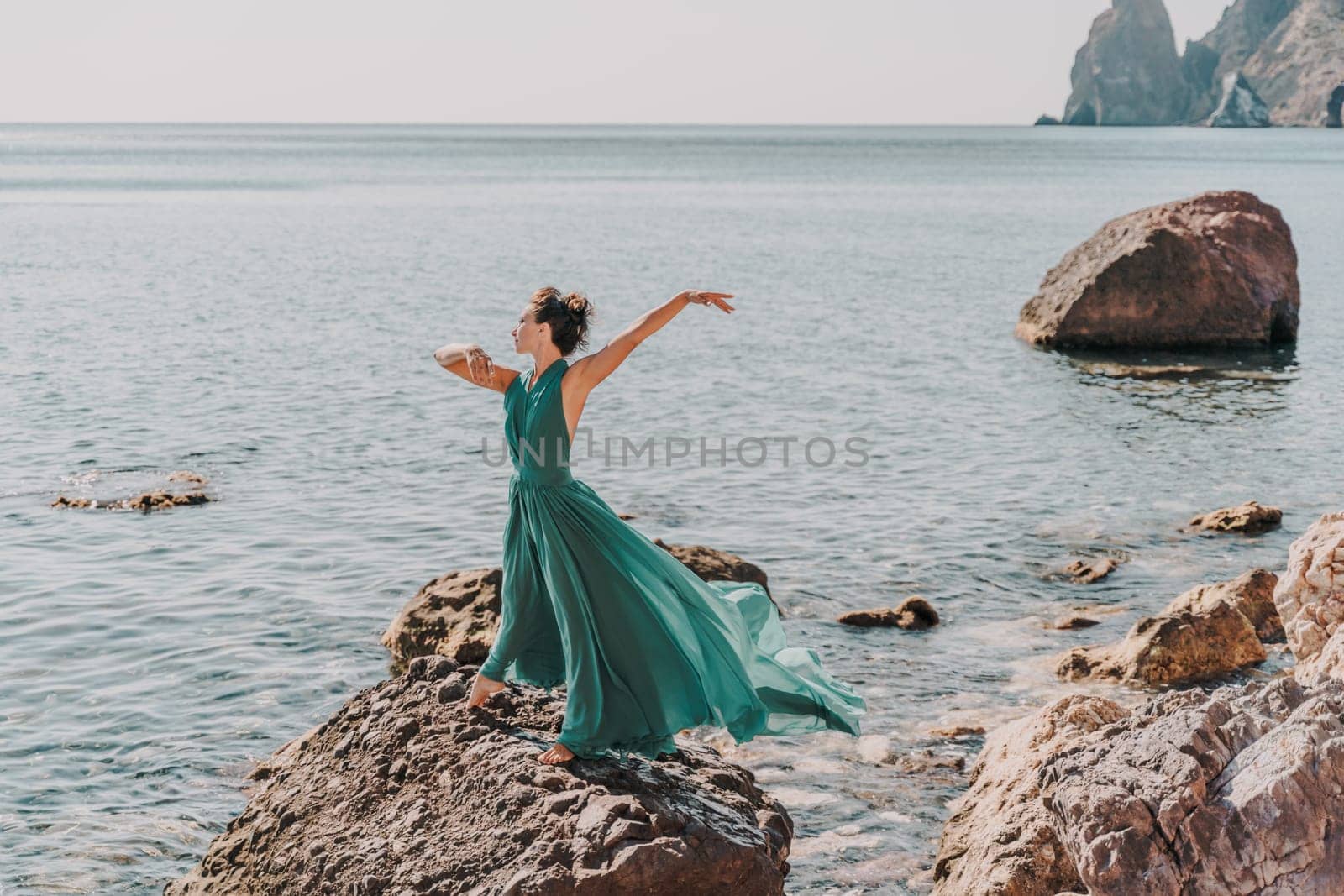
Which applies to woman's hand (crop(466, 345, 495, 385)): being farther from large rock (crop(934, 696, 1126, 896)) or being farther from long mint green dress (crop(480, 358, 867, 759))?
large rock (crop(934, 696, 1126, 896))

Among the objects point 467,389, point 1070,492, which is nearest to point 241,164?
point 467,389

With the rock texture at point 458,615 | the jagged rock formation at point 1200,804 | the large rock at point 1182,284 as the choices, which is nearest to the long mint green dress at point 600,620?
the jagged rock formation at point 1200,804

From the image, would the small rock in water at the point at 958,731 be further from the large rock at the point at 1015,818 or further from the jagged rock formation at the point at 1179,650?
the jagged rock formation at the point at 1179,650

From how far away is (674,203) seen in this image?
271 feet

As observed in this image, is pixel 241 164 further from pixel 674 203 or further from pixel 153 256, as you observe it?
pixel 153 256

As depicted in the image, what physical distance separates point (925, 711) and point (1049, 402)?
46.7 feet

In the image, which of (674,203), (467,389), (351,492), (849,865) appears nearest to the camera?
(849,865)

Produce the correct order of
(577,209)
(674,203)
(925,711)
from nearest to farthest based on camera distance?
(925,711)
(577,209)
(674,203)

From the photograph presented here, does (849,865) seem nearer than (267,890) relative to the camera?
No

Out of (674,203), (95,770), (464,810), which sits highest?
(674,203)

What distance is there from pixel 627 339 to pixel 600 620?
137cm

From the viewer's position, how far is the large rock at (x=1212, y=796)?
17.4 ft

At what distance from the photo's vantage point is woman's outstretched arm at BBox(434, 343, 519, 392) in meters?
6.71

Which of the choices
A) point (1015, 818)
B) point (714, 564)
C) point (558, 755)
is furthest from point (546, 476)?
point (714, 564)
